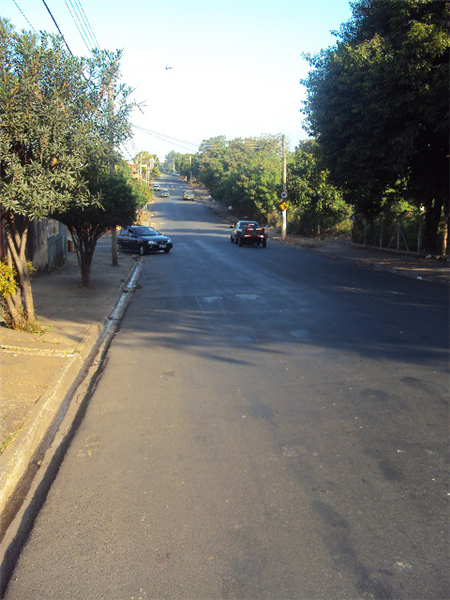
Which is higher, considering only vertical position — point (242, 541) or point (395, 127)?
point (395, 127)

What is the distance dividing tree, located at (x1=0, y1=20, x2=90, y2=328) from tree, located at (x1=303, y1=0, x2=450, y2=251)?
11.9 meters

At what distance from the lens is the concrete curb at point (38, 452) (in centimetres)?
390

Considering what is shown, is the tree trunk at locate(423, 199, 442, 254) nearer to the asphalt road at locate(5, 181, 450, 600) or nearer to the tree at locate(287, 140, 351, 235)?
the tree at locate(287, 140, 351, 235)

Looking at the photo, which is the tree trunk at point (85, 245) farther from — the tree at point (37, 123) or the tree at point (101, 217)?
the tree at point (37, 123)

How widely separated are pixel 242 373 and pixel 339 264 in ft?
58.5

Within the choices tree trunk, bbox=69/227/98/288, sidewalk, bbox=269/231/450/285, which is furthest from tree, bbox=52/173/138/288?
sidewalk, bbox=269/231/450/285

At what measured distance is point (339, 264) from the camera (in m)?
24.4

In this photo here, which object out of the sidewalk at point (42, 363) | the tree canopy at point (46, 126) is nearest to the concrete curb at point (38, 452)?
the sidewalk at point (42, 363)

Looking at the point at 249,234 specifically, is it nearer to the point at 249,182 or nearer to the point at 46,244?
the point at 46,244

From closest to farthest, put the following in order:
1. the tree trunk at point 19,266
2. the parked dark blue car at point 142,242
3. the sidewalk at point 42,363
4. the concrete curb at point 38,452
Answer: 1. the concrete curb at point 38,452
2. the sidewalk at point 42,363
3. the tree trunk at point 19,266
4. the parked dark blue car at point 142,242

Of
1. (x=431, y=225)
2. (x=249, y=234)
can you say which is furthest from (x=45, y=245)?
(x=249, y=234)

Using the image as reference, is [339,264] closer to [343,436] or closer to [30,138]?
[30,138]

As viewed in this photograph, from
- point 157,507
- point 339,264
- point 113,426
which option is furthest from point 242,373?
point 339,264

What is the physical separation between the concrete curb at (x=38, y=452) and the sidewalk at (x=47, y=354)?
0.04 ft
